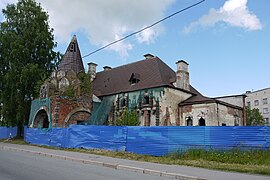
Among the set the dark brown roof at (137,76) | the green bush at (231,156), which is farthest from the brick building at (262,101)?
the green bush at (231,156)

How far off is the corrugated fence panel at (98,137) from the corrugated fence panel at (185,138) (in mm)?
3244

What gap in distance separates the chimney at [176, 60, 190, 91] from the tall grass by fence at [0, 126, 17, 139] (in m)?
22.1

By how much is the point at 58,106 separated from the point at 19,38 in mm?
11060

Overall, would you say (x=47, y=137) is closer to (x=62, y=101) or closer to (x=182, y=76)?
(x=62, y=101)

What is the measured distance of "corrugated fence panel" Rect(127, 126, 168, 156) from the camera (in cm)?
1385

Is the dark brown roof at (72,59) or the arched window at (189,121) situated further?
the dark brown roof at (72,59)

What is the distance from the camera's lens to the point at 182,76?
28719 mm

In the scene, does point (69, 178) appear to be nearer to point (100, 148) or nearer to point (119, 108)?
point (100, 148)

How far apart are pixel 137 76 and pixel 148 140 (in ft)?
52.9

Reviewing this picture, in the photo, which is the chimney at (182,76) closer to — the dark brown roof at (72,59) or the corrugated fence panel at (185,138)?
the dark brown roof at (72,59)

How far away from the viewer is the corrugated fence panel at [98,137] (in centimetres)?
1580

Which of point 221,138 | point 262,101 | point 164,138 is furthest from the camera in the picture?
point 262,101

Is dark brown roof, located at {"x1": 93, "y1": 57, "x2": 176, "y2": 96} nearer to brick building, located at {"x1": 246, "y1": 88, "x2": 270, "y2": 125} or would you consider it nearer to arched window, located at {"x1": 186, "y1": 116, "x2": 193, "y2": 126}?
arched window, located at {"x1": 186, "y1": 116, "x2": 193, "y2": 126}

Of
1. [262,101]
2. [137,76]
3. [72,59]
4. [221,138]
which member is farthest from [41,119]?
[262,101]
